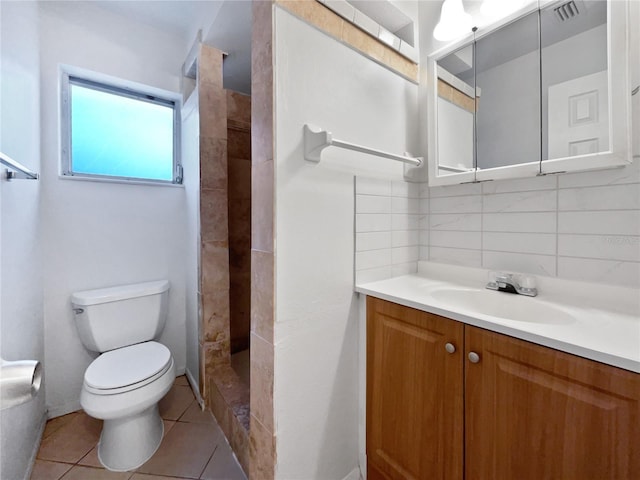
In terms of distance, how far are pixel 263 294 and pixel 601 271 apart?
3.94 feet

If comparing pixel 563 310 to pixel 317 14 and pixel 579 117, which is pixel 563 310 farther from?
pixel 317 14

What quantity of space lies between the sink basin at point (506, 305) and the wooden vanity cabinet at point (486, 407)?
0.67ft

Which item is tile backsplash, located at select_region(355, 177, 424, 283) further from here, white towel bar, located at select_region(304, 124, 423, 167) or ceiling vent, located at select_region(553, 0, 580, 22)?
ceiling vent, located at select_region(553, 0, 580, 22)

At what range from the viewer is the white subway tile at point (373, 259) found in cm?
121

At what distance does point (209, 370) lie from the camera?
5.62ft

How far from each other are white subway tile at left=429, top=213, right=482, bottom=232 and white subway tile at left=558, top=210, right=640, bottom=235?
1.00 ft

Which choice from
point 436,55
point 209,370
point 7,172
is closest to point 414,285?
point 436,55

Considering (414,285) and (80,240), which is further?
Answer: (80,240)

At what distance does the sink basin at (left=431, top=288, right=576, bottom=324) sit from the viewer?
95 centimetres

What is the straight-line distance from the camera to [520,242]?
115cm

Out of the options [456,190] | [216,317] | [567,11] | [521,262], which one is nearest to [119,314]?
[216,317]

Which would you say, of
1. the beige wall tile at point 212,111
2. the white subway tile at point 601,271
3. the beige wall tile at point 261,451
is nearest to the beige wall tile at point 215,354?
the beige wall tile at point 261,451

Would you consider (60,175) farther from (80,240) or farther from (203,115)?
(203,115)

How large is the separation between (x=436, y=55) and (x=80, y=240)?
2221 millimetres
